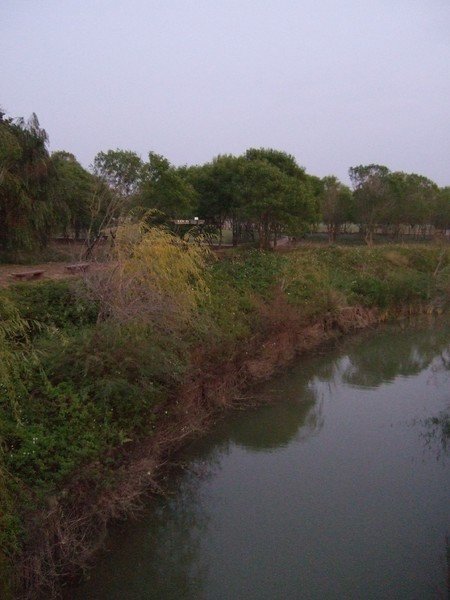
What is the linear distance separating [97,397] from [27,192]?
1212 centimetres

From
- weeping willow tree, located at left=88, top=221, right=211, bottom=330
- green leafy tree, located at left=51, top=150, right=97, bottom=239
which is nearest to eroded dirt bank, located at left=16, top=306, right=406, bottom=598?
weeping willow tree, located at left=88, top=221, right=211, bottom=330

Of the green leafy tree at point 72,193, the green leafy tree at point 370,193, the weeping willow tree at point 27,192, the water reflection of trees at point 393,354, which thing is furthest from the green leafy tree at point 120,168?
the green leafy tree at point 370,193

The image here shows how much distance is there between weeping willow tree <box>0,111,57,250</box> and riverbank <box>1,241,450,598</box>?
6406 millimetres

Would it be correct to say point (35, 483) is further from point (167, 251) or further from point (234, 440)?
point (167, 251)

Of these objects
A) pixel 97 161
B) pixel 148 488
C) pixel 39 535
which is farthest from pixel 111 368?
pixel 97 161

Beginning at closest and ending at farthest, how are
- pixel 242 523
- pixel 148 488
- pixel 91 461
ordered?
pixel 91 461 < pixel 242 523 < pixel 148 488

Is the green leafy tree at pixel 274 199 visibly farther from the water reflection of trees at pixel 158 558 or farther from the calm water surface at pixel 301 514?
the water reflection of trees at pixel 158 558

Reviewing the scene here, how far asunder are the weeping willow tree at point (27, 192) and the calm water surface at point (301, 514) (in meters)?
10.0

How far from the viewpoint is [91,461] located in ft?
25.5

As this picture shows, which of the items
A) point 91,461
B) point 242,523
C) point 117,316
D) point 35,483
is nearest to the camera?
point 35,483

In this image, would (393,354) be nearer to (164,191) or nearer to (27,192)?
(164,191)

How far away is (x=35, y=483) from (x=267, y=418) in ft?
20.9

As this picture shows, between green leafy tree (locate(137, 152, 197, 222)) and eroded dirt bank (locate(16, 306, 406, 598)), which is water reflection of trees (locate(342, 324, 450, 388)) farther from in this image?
green leafy tree (locate(137, 152, 197, 222))

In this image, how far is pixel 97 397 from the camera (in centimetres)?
864
